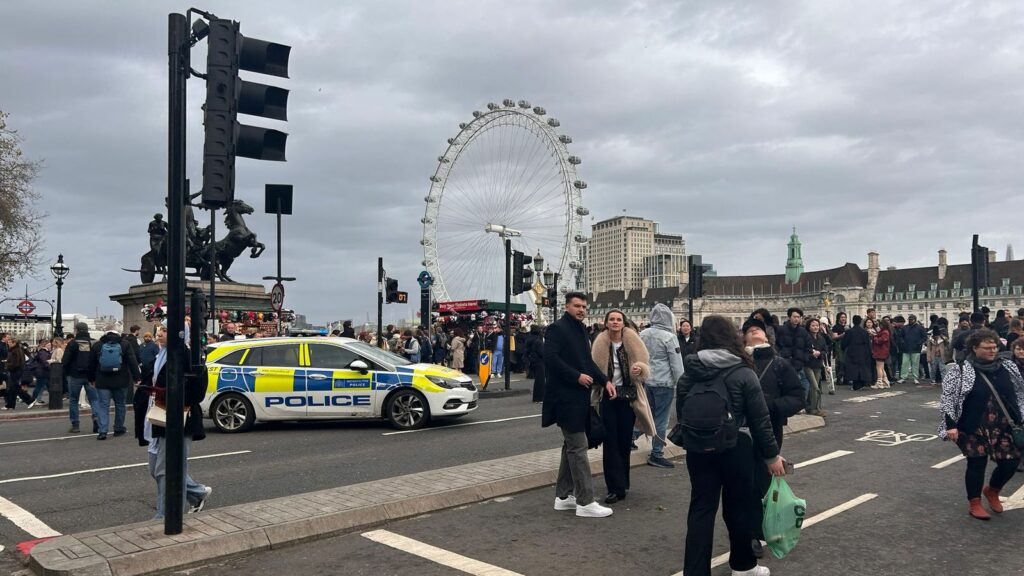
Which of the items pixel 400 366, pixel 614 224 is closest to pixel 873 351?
pixel 400 366

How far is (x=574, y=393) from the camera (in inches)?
282

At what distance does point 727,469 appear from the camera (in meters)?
5.14

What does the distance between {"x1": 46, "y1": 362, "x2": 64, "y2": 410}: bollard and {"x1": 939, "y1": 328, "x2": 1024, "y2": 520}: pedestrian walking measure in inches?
745

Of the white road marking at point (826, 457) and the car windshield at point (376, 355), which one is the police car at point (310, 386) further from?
the white road marking at point (826, 457)

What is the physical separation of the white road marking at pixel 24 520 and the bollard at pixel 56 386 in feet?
39.8

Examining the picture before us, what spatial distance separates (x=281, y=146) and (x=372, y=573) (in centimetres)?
356

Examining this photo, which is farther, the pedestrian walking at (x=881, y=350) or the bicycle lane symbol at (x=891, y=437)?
the pedestrian walking at (x=881, y=350)

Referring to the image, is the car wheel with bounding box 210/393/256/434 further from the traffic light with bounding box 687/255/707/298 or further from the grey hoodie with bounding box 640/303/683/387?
the traffic light with bounding box 687/255/707/298

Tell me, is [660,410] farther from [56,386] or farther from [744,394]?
[56,386]

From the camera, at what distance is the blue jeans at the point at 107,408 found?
44.2 feet

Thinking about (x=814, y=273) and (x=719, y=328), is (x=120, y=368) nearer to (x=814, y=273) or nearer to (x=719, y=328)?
(x=719, y=328)

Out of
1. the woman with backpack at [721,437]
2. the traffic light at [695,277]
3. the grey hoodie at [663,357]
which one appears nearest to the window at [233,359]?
the grey hoodie at [663,357]

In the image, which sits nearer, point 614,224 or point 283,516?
point 283,516

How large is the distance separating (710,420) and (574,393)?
2.27 meters
